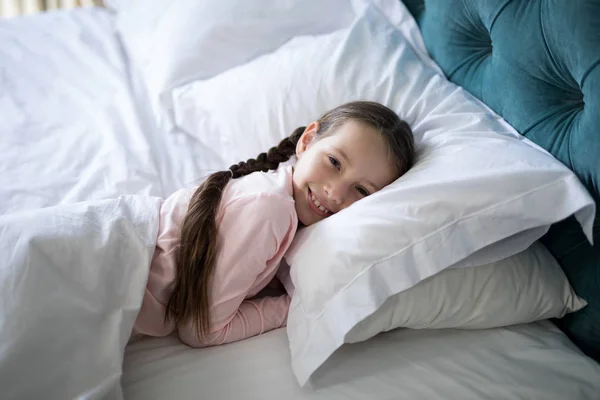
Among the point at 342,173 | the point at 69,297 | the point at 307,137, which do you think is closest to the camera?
the point at 69,297

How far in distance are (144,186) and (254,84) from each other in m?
0.37

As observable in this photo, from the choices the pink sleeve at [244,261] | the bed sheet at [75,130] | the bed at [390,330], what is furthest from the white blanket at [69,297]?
the bed sheet at [75,130]

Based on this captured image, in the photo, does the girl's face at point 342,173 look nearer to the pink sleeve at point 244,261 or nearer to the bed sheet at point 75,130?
the pink sleeve at point 244,261

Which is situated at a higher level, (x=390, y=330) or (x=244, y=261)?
(x=244, y=261)

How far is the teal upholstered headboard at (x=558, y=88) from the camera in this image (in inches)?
32.6

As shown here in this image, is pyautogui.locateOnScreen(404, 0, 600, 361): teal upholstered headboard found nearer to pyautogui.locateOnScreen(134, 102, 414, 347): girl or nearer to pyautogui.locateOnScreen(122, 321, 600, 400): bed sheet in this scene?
pyautogui.locateOnScreen(122, 321, 600, 400): bed sheet

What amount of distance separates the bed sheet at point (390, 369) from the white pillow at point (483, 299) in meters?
0.04

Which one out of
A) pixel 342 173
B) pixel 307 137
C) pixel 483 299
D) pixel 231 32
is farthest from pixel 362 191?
pixel 231 32

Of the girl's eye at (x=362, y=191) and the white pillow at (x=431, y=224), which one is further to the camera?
the girl's eye at (x=362, y=191)

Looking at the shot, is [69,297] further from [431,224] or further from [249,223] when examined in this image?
[431,224]

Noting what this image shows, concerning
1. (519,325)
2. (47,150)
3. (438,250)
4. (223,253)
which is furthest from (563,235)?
(47,150)

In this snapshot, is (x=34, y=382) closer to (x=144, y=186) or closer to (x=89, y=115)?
(x=144, y=186)

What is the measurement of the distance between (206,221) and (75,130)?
0.57m

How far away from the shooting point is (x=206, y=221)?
0.88 m
